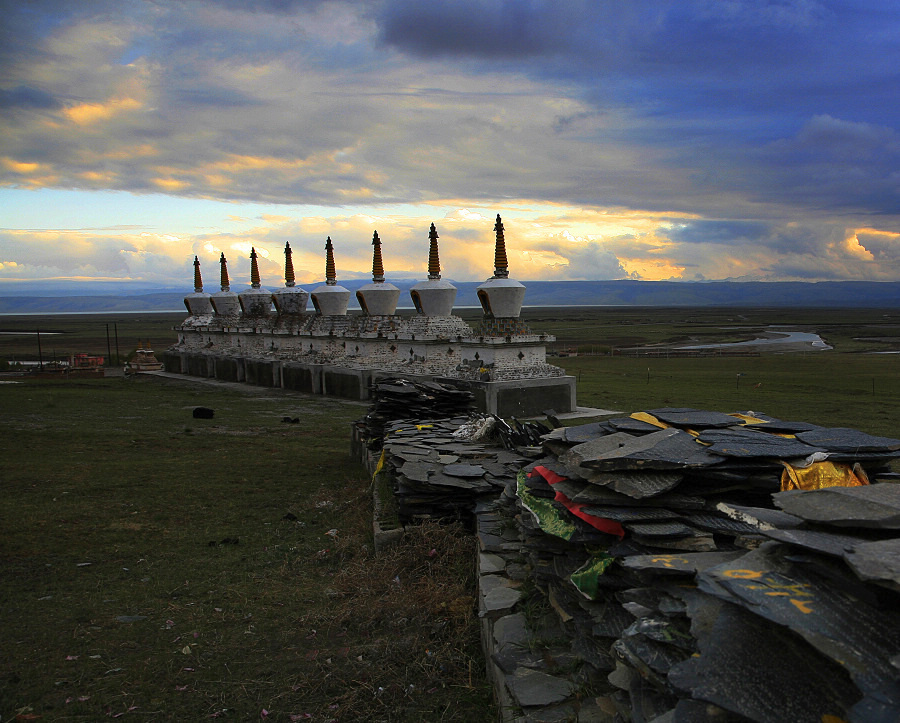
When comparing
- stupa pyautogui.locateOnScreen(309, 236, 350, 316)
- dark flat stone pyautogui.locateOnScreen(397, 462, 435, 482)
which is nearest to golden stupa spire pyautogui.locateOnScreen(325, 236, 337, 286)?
stupa pyautogui.locateOnScreen(309, 236, 350, 316)

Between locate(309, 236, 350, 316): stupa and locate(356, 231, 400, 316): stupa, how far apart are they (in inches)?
122

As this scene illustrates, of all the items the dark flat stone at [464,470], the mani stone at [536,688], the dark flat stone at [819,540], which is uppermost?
the dark flat stone at [819,540]

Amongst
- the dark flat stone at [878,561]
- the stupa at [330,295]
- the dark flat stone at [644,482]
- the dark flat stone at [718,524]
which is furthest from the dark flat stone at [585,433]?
the stupa at [330,295]

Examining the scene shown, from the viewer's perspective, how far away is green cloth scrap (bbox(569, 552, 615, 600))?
17.6ft

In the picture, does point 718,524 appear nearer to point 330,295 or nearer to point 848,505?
point 848,505

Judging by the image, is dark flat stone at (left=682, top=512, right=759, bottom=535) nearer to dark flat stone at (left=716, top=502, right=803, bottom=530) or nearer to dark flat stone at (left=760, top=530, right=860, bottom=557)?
dark flat stone at (left=716, top=502, right=803, bottom=530)

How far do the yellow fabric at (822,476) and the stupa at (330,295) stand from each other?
99.1ft

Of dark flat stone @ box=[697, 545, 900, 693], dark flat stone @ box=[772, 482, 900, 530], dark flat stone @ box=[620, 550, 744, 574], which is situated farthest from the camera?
dark flat stone @ box=[620, 550, 744, 574]

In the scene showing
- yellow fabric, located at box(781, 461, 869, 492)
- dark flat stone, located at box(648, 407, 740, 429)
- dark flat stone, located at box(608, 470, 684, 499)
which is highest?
dark flat stone, located at box(648, 407, 740, 429)

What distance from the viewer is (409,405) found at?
15.4 m

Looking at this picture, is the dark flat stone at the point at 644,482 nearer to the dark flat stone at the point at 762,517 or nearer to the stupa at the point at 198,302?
the dark flat stone at the point at 762,517

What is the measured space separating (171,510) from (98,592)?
11.7ft

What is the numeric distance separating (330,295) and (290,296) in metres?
4.66

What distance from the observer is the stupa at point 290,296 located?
38.9 meters
